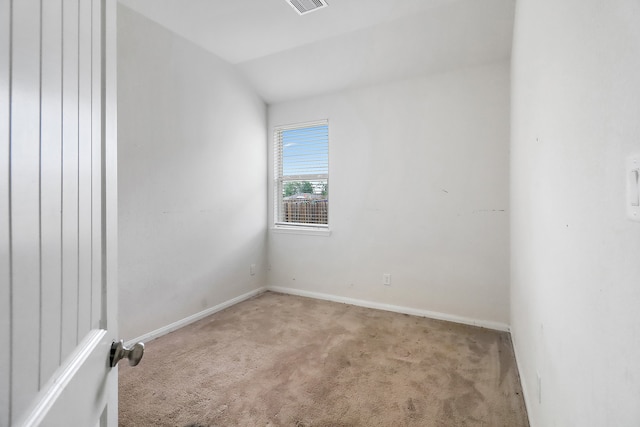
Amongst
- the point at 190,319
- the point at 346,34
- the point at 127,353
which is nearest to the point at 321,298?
the point at 190,319

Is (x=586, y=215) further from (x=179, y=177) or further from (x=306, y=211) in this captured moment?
(x=306, y=211)

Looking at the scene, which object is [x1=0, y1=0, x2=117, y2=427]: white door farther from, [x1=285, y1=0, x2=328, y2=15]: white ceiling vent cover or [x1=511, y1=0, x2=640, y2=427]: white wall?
[x1=285, y1=0, x2=328, y2=15]: white ceiling vent cover

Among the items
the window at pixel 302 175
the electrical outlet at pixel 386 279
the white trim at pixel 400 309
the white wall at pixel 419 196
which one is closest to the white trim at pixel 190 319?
the white trim at pixel 400 309

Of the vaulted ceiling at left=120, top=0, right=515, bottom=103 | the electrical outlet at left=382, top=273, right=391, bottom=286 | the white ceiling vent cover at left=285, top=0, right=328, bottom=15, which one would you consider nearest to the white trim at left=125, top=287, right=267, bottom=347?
the electrical outlet at left=382, top=273, right=391, bottom=286

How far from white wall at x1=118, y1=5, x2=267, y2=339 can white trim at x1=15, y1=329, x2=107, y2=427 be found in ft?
6.76

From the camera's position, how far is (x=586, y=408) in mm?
716

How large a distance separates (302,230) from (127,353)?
119 inches

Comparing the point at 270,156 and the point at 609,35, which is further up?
the point at 270,156

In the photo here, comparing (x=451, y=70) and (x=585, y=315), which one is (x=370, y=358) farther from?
(x=451, y=70)

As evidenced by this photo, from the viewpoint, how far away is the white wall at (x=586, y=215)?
52cm

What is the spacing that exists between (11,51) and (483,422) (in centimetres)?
218

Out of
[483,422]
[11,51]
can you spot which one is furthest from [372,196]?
[11,51]

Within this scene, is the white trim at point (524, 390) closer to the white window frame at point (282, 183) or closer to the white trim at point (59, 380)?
the white trim at point (59, 380)

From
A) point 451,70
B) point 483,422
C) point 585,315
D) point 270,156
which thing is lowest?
point 483,422
